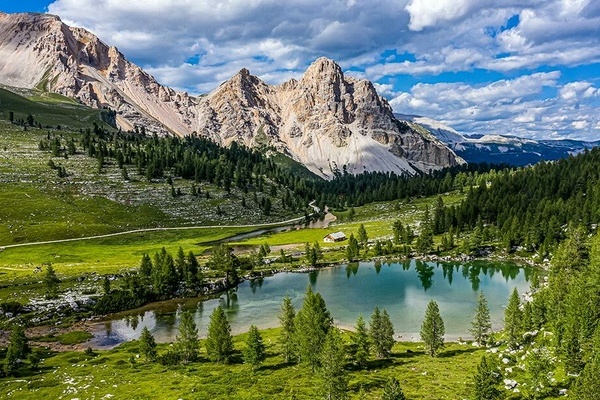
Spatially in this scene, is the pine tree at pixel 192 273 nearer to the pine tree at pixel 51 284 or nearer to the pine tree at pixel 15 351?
the pine tree at pixel 51 284

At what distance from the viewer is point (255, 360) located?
59.2 meters

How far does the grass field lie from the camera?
5050 cm

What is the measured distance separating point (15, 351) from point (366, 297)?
238ft

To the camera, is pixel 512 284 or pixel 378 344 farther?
pixel 512 284

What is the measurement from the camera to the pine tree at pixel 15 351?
6075cm

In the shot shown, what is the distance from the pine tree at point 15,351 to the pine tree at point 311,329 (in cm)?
4102

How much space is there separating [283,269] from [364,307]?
42.5 metres

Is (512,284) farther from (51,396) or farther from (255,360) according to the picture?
(51,396)

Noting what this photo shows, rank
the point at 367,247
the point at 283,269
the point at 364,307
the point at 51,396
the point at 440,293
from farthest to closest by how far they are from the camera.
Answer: the point at 367,247, the point at 283,269, the point at 440,293, the point at 364,307, the point at 51,396

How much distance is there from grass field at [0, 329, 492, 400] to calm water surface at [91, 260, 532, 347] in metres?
14.0

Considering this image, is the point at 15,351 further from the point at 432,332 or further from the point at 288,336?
the point at 432,332

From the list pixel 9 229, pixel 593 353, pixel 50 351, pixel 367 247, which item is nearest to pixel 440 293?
pixel 367 247

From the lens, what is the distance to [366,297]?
105250mm

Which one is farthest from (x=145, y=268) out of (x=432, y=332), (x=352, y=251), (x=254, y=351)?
(x=432, y=332)
